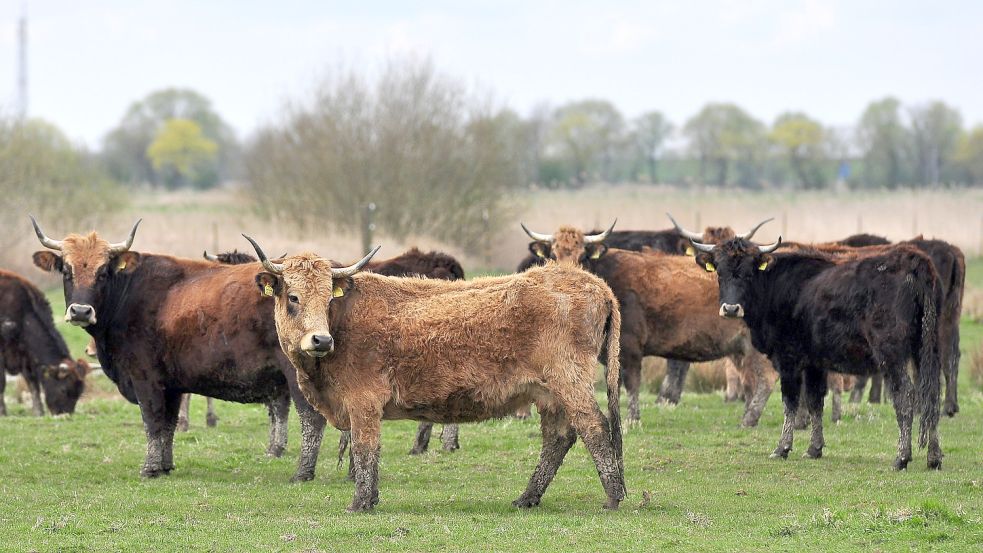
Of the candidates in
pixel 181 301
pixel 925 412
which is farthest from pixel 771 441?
pixel 181 301

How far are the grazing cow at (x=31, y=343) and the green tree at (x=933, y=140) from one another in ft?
268

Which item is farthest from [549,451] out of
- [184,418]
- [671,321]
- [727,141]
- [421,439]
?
[727,141]

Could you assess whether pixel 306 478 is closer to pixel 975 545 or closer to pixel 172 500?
pixel 172 500

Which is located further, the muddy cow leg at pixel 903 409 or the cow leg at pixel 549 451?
the muddy cow leg at pixel 903 409

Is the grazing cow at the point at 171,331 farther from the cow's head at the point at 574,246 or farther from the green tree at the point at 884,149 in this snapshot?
the green tree at the point at 884,149

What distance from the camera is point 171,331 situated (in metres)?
11.9

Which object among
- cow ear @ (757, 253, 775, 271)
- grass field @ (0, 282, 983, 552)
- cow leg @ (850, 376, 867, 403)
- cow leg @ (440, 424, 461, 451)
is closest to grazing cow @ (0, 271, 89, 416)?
grass field @ (0, 282, 983, 552)

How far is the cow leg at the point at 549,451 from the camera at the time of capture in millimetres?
9945

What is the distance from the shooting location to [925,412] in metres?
11.5

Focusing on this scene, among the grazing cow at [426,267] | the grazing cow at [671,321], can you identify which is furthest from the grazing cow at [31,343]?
the grazing cow at [671,321]

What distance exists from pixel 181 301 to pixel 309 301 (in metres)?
2.79

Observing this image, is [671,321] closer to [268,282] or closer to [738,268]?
[738,268]

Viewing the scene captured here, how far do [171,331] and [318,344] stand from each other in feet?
10.1

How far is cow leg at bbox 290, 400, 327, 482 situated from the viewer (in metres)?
11.5
